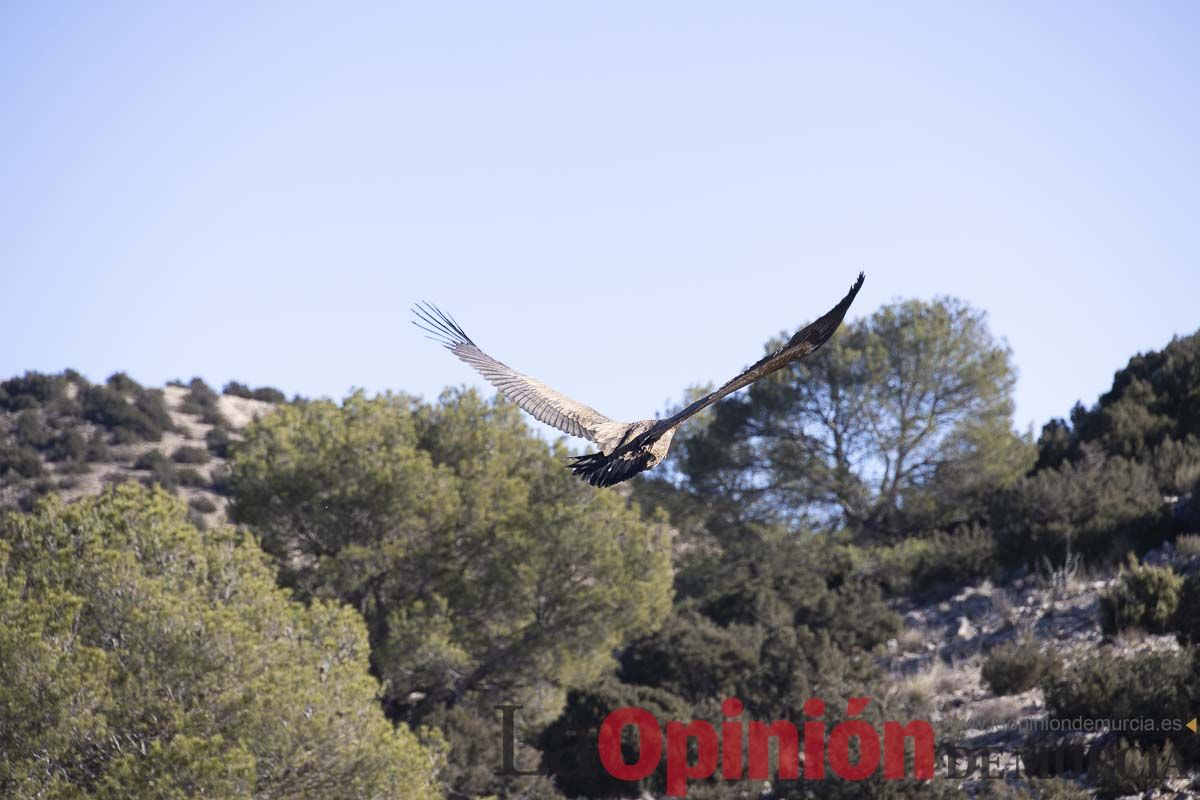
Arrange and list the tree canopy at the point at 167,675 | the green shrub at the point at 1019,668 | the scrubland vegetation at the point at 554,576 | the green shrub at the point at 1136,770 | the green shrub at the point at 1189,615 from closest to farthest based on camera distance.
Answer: the green shrub at the point at 1136,770, the tree canopy at the point at 167,675, the scrubland vegetation at the point at 554,576, the green shrub at the point at 1189,615, the green shrub at the point at 1019,668

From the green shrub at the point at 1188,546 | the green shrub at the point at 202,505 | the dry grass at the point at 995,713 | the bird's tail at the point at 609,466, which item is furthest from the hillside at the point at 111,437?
the bird's tail at the point at 609,466

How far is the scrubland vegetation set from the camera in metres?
13.7

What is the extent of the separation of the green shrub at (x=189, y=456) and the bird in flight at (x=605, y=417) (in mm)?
29661

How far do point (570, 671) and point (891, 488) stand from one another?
9701 millimetres

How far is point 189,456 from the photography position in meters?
39.8

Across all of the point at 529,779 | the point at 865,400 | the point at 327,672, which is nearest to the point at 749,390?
the point at 865,400

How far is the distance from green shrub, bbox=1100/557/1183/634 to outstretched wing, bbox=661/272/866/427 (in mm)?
8217

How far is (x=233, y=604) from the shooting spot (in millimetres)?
15828

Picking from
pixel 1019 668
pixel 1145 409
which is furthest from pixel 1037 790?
pixel 1145 409

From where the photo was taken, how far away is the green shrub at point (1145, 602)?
15.0 metres

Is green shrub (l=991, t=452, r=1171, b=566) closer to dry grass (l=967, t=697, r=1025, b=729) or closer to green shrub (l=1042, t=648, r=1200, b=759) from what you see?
dry grass (l=967, t=697, r=1025, b=729)

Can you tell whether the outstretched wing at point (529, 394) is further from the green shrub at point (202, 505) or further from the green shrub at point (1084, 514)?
the green shrub at point (202, 505)

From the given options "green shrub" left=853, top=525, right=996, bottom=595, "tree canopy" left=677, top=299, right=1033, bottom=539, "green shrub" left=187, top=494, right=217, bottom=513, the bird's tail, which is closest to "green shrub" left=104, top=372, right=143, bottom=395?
"green shrub" left=187, top=494, right=217, bottom=513

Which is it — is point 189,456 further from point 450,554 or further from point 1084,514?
point 1084,514
